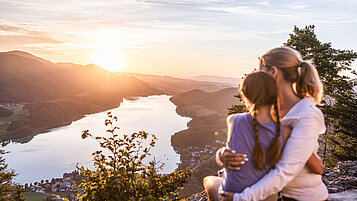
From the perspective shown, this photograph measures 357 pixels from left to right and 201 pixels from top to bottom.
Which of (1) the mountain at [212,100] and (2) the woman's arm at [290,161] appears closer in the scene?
(2) the woman's arm at [290,161]

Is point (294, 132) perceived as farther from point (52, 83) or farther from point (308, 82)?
point (52, 83)

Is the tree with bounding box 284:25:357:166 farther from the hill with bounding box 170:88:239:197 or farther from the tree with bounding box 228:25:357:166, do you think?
the hill with bounding box 170:88:239:197

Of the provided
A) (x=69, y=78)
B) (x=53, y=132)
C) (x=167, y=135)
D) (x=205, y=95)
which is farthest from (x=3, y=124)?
(x=205, y=95)

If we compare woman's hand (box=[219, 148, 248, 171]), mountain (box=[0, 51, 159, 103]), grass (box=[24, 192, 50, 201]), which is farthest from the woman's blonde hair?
mountain (box=[0, 51, 159, 103])

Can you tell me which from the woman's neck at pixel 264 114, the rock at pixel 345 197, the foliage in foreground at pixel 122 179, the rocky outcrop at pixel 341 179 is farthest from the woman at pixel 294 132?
the rocky outcrop at pixel 341 179

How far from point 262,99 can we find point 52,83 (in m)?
155

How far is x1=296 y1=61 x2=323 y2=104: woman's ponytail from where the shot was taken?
1.82 meters

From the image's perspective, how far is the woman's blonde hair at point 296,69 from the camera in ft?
5.92

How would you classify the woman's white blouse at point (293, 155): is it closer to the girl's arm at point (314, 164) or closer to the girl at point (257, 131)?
the girl at point (257, 131)

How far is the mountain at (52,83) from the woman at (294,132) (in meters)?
126

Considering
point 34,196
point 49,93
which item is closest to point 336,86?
point 34,196

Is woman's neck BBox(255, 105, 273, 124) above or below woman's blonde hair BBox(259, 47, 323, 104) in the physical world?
below

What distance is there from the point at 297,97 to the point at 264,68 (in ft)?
1.15

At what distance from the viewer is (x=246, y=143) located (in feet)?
5.19
